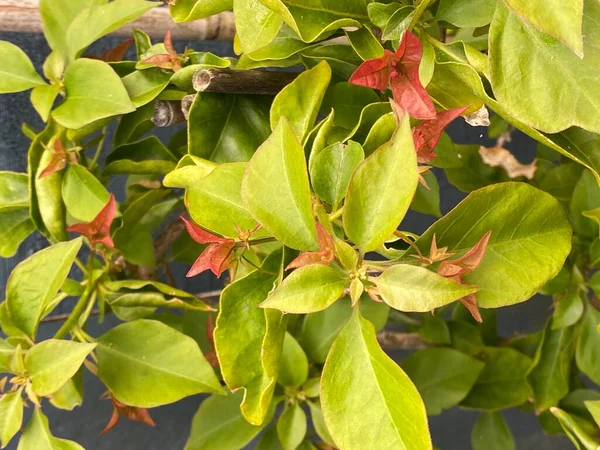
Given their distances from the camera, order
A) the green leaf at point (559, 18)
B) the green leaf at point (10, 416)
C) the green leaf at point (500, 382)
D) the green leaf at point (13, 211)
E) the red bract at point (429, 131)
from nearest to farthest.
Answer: the green leaf at point (559, 18) → the red bract at point (429, 131) → the green leaf at point (10, 416) → the green leaf at point (13, 211) → the green leaf at point (500, 382)

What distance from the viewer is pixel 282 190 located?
0.38 m

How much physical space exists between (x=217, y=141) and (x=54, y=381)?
231mm

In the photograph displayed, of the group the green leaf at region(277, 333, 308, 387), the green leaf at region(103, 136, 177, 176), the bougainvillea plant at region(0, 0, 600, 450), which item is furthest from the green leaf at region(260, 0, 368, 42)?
the green leaf at region(277, 333, 308, 387)

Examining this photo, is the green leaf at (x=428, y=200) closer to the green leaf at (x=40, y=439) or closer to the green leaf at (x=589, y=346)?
the green leaf at (x=589, y=346)

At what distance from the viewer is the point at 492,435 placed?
785 millimetres

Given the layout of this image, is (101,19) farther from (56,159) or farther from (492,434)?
(492,434)

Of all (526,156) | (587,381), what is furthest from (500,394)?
(526,156)

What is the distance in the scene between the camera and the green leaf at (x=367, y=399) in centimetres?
36

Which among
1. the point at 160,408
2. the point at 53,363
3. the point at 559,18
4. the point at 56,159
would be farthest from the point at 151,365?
the point at 160,408

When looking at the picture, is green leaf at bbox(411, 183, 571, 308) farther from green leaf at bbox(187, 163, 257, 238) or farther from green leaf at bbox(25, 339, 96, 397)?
green leaf at bbox(25, 339, 96, 397)

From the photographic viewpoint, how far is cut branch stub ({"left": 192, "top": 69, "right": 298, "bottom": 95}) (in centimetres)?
48


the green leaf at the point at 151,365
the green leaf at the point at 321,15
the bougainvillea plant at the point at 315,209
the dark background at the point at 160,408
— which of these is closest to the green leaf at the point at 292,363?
the bougainvillea plant at the point at 315,209

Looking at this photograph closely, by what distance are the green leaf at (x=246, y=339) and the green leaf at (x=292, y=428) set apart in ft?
0.70

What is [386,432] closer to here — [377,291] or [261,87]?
[377,291]
